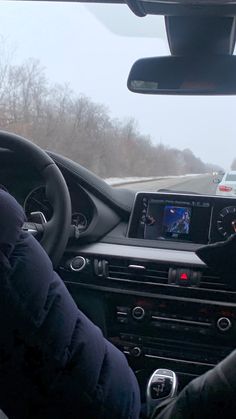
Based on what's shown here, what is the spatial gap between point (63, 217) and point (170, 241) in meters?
0.94

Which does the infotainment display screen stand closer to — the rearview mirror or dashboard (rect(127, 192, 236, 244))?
dashboard (rect(127, 192, 236, 244))

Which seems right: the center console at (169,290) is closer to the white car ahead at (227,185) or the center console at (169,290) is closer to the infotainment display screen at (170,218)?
the infotainment display screen at (170,218)

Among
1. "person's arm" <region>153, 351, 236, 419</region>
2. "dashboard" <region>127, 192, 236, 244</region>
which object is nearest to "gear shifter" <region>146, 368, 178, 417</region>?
"person's arm" <region>153, 351, 236, 419</region>

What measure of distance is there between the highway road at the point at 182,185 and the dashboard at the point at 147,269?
0.56ft

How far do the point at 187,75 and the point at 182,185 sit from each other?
1.58 meters

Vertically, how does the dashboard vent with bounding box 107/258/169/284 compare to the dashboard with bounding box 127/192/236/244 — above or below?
below

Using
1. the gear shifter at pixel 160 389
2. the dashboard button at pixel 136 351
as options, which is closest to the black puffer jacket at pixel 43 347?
the gear shifter at pixel 160 389

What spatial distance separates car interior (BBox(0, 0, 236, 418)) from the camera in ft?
8.45

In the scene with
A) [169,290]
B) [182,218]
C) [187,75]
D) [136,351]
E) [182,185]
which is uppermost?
[187,75]

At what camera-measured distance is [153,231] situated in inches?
145

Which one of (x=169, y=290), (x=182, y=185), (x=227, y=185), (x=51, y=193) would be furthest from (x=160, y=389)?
(x=182, y=185)

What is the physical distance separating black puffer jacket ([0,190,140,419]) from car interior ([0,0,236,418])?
4.50ft

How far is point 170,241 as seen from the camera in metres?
3.60

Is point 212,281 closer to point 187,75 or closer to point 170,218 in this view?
point 170,218
